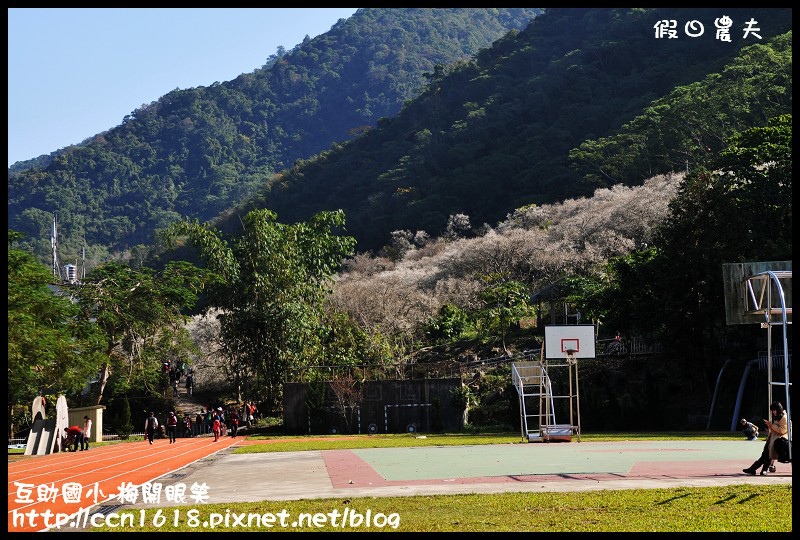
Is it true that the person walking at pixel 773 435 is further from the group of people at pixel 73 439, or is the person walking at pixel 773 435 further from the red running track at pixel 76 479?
the group of people at pixel 73 439

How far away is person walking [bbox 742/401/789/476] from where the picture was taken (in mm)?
12781

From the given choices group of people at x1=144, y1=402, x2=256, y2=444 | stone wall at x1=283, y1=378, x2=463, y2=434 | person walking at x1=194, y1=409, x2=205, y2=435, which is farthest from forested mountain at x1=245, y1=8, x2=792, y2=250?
person walking at x1=194, y1=409, x2=205, y2=435

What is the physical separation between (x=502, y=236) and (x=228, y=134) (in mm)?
98212

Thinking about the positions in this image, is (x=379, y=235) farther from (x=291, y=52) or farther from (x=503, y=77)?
(x=291, y=52)

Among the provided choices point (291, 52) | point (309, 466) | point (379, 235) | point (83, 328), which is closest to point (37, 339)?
point (83, 328)

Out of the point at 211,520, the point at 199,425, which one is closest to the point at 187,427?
the point at 199,425

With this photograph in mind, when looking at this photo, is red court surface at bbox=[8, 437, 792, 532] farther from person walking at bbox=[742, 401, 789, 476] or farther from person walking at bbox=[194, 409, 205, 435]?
person walking at bbox=[194, 409, 205, 435]

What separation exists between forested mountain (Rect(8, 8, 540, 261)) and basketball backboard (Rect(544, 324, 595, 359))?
87339mm

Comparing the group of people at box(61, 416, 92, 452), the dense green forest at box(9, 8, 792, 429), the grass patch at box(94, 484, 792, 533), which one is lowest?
the group of people at box(61, 416, 92, 452)

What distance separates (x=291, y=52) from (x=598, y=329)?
15491 cm

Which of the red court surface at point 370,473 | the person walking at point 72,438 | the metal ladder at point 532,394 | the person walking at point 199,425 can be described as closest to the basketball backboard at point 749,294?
the red court surface at point 370,473

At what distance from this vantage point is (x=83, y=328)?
36.2 m

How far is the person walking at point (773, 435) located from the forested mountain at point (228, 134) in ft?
331

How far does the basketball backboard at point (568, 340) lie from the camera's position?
27.6 meters
